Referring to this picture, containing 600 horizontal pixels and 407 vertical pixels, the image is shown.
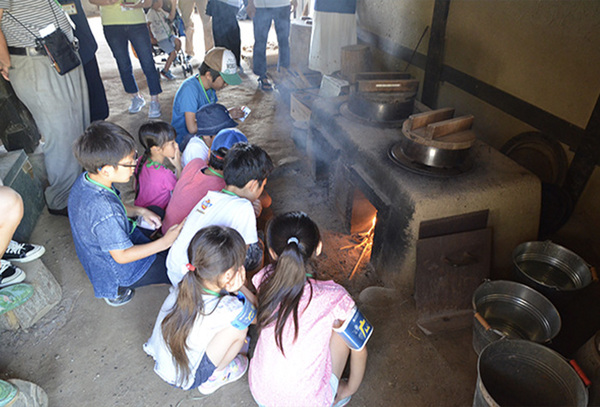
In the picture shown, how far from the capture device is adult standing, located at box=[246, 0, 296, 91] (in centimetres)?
625

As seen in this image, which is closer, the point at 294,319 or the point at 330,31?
the point at 294,319

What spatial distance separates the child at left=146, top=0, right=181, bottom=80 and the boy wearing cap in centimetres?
315

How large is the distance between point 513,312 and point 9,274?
3434mm

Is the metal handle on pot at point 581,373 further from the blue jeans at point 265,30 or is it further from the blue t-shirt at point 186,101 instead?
the blue jeans at point 265,30

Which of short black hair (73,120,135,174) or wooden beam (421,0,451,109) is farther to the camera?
wooden beam (421,0,451,109)

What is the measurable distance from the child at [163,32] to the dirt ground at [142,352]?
4572 millimetres

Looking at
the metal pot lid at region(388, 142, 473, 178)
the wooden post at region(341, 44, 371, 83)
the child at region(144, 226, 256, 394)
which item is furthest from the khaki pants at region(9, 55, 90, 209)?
the metal pot lid at region(388, 142, 473, 178)

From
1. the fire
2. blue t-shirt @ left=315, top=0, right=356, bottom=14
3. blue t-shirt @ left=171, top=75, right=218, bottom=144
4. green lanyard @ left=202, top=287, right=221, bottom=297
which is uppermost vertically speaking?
blue t-shirt @ left=315, top=0, right=356, bottom=14

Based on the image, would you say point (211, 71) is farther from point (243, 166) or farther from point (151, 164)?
point (243, 166)

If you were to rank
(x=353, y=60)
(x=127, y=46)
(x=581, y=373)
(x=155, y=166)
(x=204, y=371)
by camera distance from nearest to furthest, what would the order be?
(x=581, y=373) → (x=204, y=371) → (x=155, y=166) → (x=353, y=60) → (x=127, y=46)

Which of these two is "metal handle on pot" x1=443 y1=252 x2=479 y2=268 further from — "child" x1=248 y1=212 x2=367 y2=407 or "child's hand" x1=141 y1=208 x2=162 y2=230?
"child's hand" x1=141 y1=208 x2=162 y2=230

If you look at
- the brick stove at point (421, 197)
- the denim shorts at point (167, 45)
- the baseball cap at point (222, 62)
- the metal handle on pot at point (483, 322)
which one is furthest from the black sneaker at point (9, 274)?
the denim shorts at point (167, 45)

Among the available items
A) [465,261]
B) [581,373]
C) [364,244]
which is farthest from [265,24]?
[581,373]

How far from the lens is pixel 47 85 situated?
3348 mm
